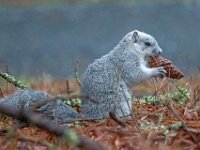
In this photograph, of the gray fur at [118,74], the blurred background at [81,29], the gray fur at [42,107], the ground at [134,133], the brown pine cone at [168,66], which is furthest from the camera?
the blurred background at [81,29]

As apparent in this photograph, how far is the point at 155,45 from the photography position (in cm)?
519

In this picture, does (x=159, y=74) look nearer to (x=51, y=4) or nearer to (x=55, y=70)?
(x=55, y=70)

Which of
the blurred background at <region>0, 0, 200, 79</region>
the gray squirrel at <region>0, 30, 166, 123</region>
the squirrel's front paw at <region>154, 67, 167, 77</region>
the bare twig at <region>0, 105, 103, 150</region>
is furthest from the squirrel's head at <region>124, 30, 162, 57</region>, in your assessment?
the blurred background at <region>0, 0, 200, 79</region>

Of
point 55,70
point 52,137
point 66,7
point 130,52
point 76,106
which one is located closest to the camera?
point 52,137

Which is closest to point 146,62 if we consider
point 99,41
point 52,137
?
point 52,137

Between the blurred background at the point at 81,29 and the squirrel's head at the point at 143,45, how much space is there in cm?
463

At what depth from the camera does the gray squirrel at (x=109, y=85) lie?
4.26 metres

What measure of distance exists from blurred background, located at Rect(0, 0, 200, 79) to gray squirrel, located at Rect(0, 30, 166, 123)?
4.68 m

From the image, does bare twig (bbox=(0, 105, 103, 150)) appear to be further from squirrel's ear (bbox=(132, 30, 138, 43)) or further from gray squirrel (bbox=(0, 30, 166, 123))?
squirrel's ear (bbox=(132, 30, 138, 43))

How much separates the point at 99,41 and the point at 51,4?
2.21 m

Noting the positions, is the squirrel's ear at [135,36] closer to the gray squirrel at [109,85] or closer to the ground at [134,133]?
the gray squirrel at [109,85]

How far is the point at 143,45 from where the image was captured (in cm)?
523

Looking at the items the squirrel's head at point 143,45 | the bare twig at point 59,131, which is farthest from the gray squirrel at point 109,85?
the bare twig at point 59,131

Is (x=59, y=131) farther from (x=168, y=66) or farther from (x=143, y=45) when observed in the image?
(x=143, y=45)
